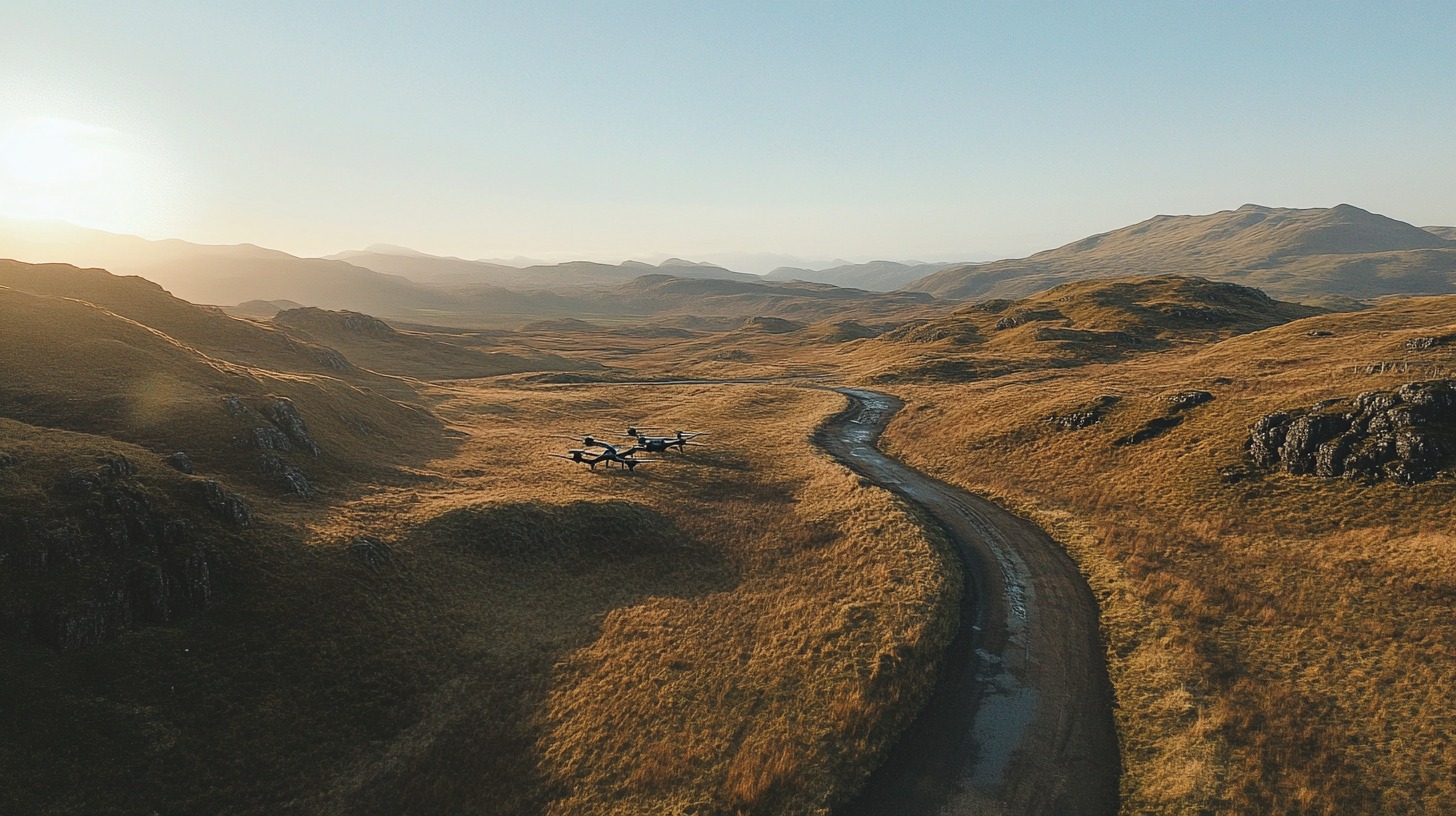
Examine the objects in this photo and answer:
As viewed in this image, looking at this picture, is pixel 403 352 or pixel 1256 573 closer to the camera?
pixel 1256 573

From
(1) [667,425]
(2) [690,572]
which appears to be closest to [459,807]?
(2) [690,572]

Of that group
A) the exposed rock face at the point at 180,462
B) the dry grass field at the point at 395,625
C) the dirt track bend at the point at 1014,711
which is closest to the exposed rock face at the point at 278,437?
the dry grass field at the point at 395,625

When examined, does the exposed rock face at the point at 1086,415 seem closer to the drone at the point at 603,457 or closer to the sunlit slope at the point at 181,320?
the drone at the point at 603,457

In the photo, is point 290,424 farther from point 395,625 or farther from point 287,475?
point 395,625

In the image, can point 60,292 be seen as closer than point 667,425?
Yes

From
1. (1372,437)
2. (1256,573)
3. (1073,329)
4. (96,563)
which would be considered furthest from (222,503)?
(1073,329)

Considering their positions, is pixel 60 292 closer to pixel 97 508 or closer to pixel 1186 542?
pixel 97 508
